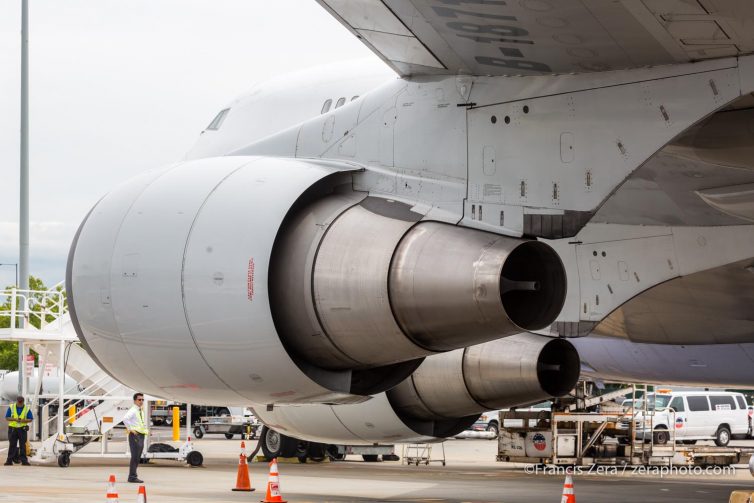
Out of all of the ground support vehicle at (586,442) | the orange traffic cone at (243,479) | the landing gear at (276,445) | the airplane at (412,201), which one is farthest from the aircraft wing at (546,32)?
the landing gear at (276,445)

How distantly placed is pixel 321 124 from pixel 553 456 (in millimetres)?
13145

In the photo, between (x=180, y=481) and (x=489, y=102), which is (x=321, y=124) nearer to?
(x=489, y=102)

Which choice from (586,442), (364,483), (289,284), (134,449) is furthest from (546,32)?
(586,442)

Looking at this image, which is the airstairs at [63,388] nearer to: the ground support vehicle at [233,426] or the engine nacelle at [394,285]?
the ground support vehicle at [233,426]

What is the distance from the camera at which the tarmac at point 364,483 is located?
47.7ft

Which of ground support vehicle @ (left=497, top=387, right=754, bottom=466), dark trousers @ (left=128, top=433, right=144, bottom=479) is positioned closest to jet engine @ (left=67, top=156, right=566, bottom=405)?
dark trousers @ (left=128, top=433, right=144, bottom=479)

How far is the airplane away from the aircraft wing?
21 mm

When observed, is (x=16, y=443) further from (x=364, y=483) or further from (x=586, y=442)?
(x=586, y=442)

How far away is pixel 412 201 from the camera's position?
9.42 m

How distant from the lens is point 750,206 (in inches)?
406

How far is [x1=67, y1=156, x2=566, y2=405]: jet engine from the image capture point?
878cm

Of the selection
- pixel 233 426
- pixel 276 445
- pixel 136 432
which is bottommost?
pixel 233 426

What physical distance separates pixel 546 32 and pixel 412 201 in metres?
1.97

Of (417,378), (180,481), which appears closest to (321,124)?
(417,378)
